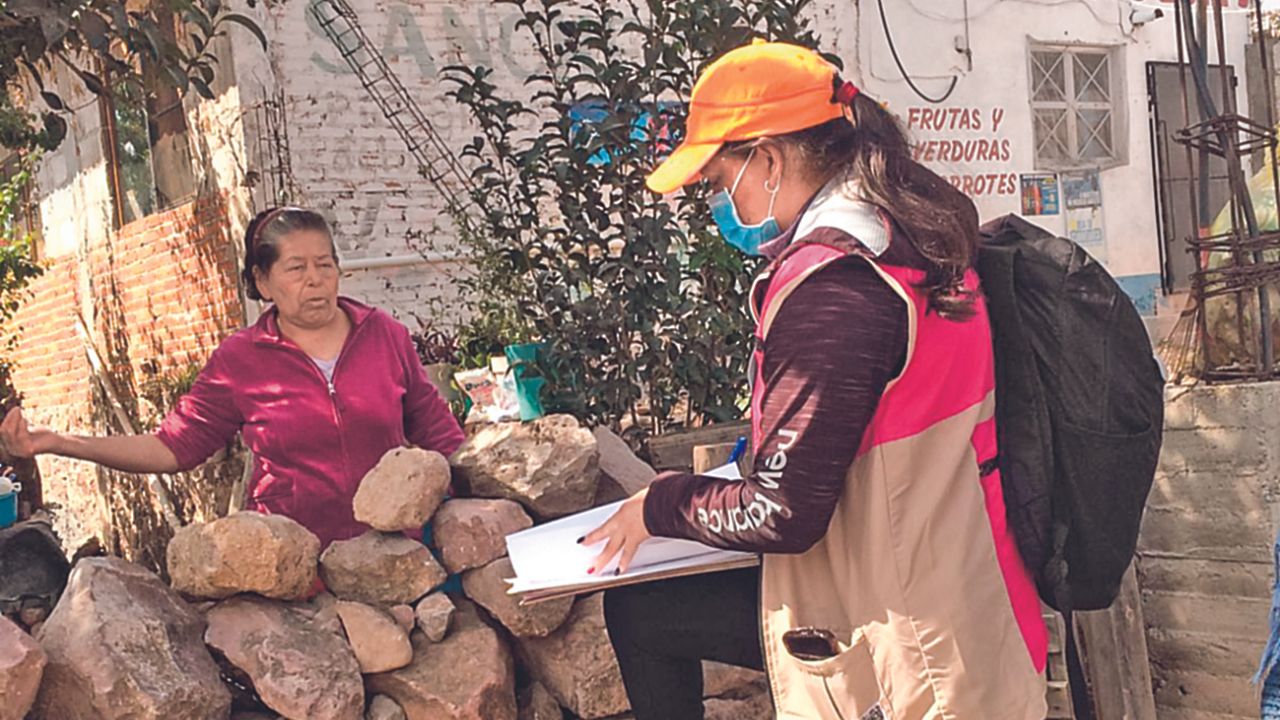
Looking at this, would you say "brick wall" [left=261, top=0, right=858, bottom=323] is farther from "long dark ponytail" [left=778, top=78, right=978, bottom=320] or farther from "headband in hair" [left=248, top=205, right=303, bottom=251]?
"long dark ponytail" [left=778, top=78, right=978, bottom=320]

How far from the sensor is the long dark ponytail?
6.03ft

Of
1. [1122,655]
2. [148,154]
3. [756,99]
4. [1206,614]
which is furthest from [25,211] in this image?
[756,99]

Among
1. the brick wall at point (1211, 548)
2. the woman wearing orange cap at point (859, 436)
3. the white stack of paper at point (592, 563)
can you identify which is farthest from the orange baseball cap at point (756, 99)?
the brick wall at point (1211, 548)

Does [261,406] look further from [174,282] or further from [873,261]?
[174,282]

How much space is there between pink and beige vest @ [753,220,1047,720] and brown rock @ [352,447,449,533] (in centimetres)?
112

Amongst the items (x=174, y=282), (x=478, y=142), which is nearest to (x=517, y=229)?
(x=478, y=142)

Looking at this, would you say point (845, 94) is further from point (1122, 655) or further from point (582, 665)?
point (1122, 655)

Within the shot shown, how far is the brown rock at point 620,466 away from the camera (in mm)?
3201

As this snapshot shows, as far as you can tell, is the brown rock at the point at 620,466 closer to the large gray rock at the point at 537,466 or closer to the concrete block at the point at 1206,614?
the large gray rock at the point at 537,466

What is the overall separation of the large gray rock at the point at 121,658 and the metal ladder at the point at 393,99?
4.62 metres

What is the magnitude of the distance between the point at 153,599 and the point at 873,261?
1.70 metres

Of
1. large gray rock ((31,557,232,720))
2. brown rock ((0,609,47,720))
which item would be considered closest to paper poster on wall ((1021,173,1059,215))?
large gray rock ((31,557,232,720))

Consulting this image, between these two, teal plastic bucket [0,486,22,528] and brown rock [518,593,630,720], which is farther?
teal plastic bucket [0,486,22,528]

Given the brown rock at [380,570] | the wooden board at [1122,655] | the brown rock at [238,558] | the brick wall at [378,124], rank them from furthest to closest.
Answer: the brick wall at [378,124], the wooden board at [1122,655], the brown rock at [380,570], the brown rock at [238,558]
